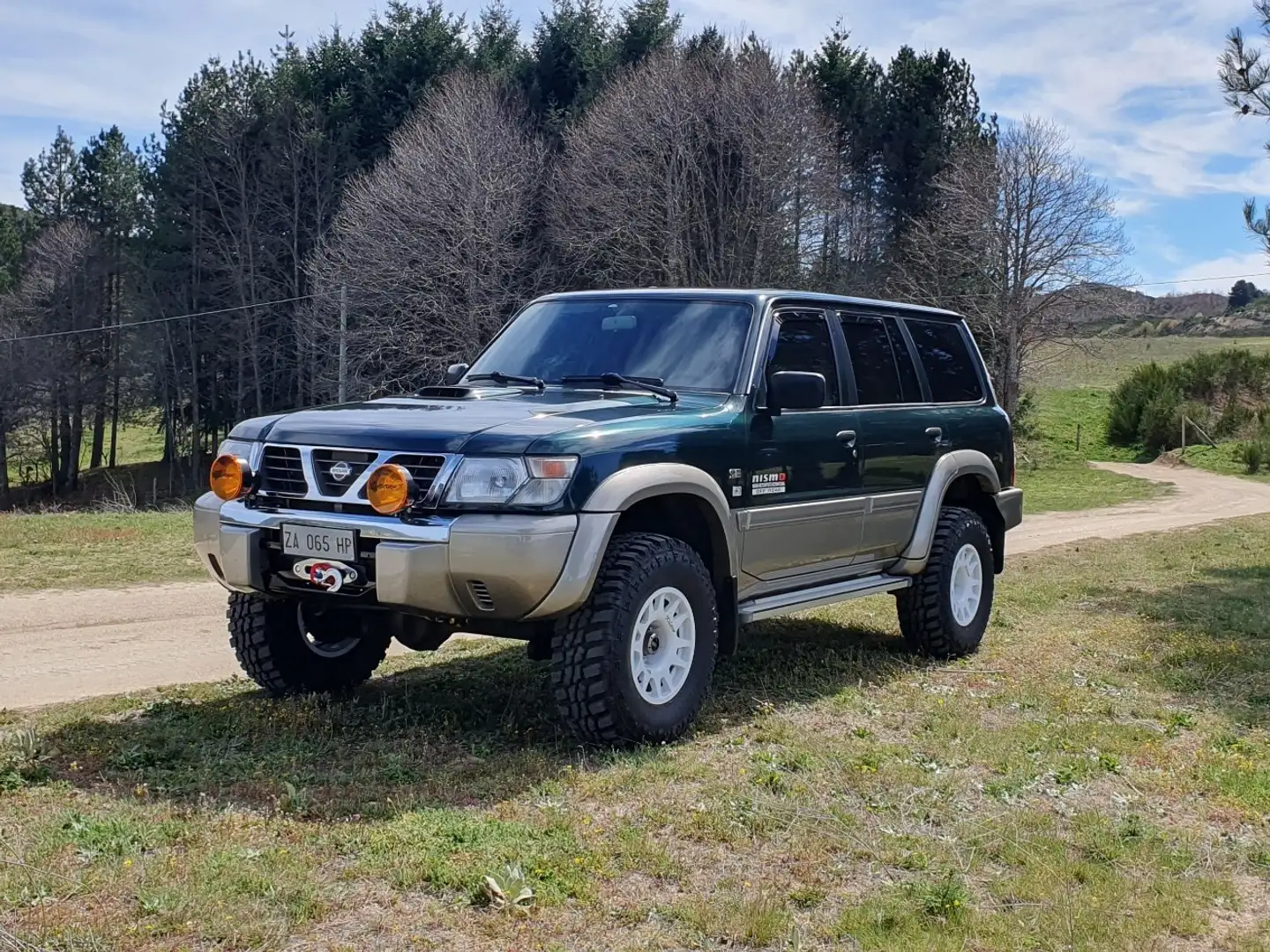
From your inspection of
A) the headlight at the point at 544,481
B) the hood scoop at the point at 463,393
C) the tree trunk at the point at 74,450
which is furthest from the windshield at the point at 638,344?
the tree trunk at the point at 74,450

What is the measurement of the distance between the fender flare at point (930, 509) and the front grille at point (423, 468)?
3.49 metres

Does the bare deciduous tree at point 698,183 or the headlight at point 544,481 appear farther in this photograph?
the bare deciduous tree at point 698,183

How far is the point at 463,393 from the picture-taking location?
20.8ft

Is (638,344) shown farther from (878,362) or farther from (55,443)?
(55,443)

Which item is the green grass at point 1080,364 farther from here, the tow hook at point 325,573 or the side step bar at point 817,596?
the tow hook at point 325,573

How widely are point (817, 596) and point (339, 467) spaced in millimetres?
2733

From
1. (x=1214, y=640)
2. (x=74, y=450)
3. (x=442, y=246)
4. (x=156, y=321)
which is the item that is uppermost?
(x=442, y=246)

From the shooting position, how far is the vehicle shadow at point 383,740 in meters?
4.88

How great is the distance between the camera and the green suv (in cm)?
511

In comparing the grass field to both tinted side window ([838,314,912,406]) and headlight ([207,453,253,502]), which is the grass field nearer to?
tinted side window ([838,314,912,406])

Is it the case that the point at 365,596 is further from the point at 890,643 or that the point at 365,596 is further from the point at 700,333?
the point at 890,643

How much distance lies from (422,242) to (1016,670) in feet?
103

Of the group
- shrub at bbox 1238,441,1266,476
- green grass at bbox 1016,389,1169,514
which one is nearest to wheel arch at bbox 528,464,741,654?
green grass at bbox 1016,389,1169,514

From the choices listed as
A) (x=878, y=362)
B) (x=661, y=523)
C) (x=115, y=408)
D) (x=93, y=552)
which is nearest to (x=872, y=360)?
(x=878, y=362)
